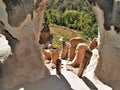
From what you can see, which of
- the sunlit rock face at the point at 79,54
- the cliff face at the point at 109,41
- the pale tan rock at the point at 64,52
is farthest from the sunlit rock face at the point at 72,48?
the cliff face at the point at 109,41

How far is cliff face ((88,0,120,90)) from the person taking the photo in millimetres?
12508

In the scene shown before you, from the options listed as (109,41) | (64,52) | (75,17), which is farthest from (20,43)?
(75,17)

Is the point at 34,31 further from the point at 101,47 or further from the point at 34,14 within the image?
the point at 101,47

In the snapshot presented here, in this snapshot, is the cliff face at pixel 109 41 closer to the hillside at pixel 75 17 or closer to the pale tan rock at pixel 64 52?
the pale tan rock at pixel 64 52

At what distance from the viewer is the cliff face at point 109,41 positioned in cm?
1251

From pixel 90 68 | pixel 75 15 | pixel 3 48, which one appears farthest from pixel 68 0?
pixel 3 48

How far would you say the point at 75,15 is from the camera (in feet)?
133

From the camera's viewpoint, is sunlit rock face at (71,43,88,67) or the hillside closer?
sunlit rock face at (71,43,88,67)

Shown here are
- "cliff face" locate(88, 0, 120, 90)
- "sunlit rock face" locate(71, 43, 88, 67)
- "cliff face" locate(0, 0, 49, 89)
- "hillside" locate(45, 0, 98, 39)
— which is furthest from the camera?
"hillside" locate(45, 0, 98, 39)

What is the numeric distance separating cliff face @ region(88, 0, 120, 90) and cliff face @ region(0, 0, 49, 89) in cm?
207

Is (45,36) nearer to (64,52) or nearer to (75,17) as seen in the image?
(64,52)

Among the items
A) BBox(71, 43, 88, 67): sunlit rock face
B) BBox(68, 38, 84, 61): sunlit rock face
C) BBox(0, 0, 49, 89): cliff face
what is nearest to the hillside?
BBox(68, 38, 84, 61): sunlit rock face

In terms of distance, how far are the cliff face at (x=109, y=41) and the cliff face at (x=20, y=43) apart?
207 cm

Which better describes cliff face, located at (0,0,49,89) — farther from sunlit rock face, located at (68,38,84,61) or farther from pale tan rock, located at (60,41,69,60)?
pale tan rock, located at (60,41,69,60)
